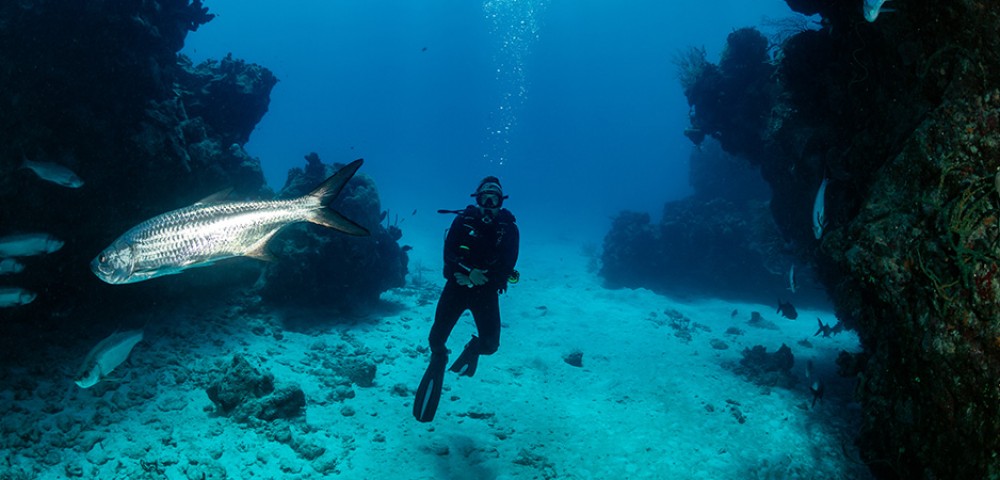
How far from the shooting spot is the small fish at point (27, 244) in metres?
4.91

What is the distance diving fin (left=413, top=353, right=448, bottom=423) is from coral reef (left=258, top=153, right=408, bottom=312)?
164 inches

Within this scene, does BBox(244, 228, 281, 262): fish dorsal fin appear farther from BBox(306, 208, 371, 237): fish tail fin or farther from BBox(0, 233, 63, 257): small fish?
BBox(0, 233, 63, 257): small fish

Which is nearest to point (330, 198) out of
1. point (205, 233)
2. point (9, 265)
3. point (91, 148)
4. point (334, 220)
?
point (334, 220)

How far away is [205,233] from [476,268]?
143 inches

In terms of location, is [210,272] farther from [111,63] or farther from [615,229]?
[615,229]

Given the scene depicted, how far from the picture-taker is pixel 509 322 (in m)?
12.6

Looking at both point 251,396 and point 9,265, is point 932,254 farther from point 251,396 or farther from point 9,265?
point 9,265

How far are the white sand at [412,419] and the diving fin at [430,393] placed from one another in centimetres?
→ 29

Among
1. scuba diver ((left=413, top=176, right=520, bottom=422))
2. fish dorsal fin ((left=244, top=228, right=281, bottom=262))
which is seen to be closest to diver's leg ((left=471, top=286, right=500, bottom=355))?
scuba diver ((left=413, top=176, right=520, bottom=422))

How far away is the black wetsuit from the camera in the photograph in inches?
255

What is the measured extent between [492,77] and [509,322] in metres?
165

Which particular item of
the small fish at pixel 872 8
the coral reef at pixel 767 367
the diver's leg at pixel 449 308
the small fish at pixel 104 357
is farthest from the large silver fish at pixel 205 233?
the coral reef at pixel 767 367

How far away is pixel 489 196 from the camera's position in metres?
6.26

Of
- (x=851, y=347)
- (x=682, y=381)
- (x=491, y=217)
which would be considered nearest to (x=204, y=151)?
(x=491, y=217)
